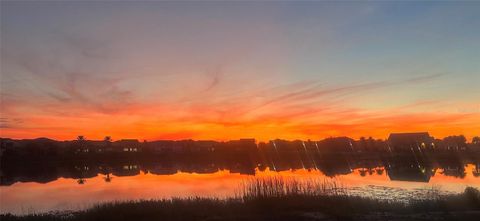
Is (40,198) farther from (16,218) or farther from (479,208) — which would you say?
(479,208)

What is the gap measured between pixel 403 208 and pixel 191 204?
1522 centimetres

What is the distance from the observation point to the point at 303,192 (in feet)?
108

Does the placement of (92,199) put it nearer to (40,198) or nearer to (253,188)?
(40,198)

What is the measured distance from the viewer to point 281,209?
2667 cm

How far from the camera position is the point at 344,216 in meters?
23.3

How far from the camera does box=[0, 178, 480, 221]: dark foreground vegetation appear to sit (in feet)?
76.3

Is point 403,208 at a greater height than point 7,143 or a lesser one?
lesser

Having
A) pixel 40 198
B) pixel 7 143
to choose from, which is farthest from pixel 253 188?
pixel 7 143

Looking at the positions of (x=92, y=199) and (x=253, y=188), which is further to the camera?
(x=92, y=199)

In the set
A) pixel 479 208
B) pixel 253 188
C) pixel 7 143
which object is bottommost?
pixel 479 208

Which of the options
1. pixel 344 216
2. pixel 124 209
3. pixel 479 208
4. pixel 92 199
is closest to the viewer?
pixel 344 216

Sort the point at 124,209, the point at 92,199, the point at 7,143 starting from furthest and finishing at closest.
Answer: the point at 7,143 < the point at 92,199 < the point at 124,209

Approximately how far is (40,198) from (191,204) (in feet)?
76.8

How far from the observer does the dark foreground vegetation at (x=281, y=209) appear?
23.3 meters
